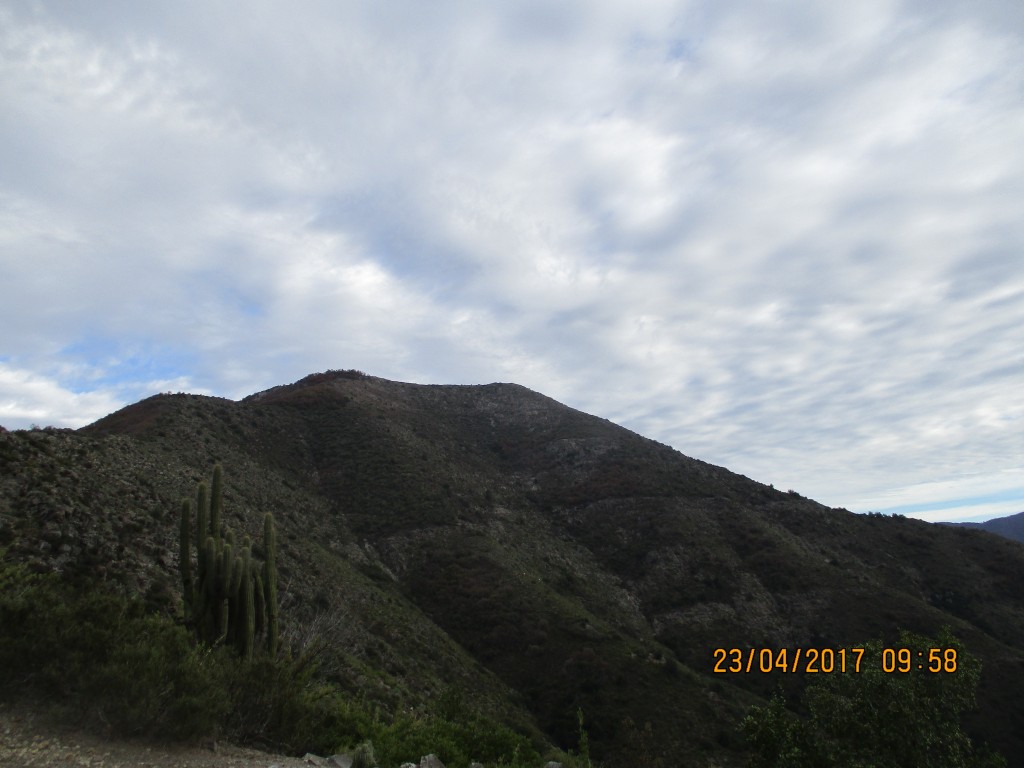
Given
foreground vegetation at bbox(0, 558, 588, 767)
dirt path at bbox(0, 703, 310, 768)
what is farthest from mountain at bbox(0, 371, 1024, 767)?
dirt path at bbox(0, 703, 310, 768)

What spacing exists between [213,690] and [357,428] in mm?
37831

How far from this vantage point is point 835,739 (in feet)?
43.1

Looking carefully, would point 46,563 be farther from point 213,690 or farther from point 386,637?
point 386,637

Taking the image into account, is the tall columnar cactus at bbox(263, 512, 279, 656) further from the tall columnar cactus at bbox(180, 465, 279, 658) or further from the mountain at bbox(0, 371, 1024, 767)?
the mountain at bbox(0, 371, 1024, 767)

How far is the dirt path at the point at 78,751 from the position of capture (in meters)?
6.96

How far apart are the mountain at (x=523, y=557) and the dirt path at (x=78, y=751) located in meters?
7.30

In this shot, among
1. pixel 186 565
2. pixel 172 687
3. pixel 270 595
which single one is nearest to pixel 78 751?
pixel 172 687

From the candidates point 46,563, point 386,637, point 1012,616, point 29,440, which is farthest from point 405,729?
point 1012,616

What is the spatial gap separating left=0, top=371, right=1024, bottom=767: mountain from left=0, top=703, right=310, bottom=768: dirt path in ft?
24.0

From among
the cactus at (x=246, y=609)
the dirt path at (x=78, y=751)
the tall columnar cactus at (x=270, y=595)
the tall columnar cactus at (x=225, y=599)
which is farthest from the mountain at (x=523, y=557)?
the dirt path at (x=78, y=751)

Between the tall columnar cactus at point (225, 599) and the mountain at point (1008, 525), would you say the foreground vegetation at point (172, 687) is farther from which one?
the mountain at point (1008, 525)

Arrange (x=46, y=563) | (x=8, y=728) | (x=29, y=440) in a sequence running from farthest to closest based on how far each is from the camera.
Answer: (x=29, y=440) < (x=46, y=563) < (x=8, y=728)

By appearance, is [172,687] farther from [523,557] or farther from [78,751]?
[523,557]

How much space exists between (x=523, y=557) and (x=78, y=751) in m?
29.7
